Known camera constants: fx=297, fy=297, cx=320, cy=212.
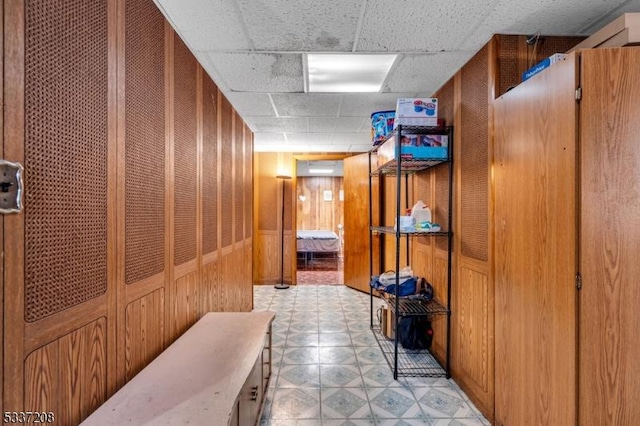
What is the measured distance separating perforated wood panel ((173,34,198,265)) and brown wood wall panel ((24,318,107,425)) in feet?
2.53

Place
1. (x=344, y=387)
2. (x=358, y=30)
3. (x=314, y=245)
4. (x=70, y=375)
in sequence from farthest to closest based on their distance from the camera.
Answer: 1. (x=314, y=245)
2. (x=344, y=387)
3. (x=358, y=30)
4. (x=70, y=375)

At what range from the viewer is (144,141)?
159 centimetres

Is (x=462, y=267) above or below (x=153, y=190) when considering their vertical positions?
below

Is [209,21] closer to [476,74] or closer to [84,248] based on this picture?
[84,248]

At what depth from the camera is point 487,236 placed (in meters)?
2.16

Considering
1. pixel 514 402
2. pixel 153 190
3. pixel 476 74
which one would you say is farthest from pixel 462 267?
pixel 153 190

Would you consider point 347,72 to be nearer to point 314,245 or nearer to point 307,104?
point 307,104

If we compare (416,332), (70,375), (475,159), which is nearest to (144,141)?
(70,375)

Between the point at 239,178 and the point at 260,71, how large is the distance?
1.35m

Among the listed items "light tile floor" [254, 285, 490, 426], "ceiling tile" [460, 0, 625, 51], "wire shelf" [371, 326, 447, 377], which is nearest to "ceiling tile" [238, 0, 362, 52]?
"ceiling tile" [460, 0, 625, 51]

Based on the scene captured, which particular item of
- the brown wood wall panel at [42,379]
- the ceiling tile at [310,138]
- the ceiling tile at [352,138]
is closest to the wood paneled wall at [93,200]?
the brown wood wall panel at [42,379]

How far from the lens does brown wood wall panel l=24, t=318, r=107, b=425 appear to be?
0.97 meters

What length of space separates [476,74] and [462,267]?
5.09ft

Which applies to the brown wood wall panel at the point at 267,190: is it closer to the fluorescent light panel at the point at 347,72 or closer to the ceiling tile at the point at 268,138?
the ceiling tile at the point at 268,138
